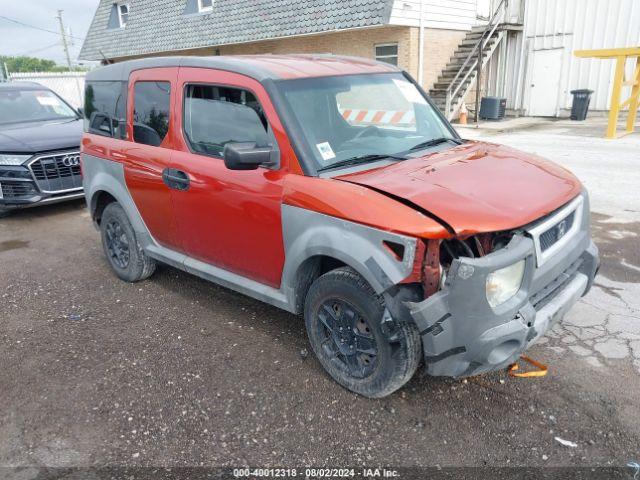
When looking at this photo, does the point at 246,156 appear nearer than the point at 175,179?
Yes

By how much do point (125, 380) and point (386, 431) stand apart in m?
1.75

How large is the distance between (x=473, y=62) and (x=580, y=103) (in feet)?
11.4

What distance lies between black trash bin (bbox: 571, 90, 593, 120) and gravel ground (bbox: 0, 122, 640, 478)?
42.1 feet

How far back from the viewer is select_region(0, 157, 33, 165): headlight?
7.09 m

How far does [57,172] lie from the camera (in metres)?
7.41

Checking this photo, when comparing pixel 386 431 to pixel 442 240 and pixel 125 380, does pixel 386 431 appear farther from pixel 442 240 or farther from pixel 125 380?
pixel 125 380

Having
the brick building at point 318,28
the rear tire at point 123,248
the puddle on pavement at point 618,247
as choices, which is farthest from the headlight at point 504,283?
the brick building at point 318,28

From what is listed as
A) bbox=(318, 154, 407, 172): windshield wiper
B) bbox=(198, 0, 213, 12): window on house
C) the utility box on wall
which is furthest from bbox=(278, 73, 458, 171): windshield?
bbox=(198, 0, 213, 12): window on house

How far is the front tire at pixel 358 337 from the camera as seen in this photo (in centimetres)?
284

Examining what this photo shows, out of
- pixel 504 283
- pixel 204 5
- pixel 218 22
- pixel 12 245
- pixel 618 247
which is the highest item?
pixel 204 5

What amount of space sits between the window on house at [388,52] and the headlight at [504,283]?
14279mm

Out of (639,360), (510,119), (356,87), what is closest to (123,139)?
(356,87)

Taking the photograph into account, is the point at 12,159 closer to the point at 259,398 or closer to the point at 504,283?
the point at 259,398

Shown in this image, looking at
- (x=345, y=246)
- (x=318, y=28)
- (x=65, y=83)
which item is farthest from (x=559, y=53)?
(x=65, y=83)
